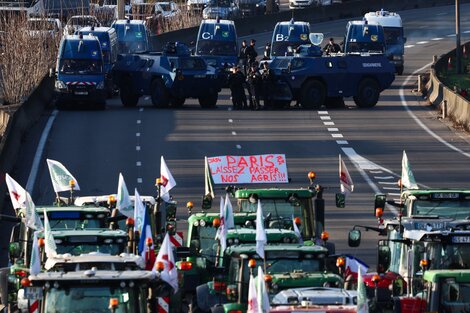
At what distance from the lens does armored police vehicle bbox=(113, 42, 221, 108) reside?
5234 cm

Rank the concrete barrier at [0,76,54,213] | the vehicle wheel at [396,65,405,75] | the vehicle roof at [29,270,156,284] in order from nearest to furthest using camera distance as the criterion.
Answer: the vehicle roof at [29,270,156,284] → the concrete barrier at [0,76,54,213] → the vehicle wheel at [396,65,405,75]

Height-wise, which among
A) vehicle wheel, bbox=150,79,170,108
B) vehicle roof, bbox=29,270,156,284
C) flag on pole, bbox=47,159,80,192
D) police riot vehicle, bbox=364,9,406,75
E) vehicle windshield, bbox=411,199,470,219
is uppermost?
vehicle roof, bbox=29,270,156,284

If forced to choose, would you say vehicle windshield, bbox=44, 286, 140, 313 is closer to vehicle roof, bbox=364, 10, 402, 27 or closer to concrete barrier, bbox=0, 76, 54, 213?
concrete barrier, bbox=0, 76, 54, 213

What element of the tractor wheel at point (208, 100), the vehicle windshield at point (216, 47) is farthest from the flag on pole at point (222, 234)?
the vehicle windshield at point (216, 47)

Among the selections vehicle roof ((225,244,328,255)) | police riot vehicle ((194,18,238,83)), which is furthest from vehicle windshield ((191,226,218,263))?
police riot vehicle ((194,18,238,83))

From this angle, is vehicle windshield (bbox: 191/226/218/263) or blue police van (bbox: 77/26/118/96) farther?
blue police van (bbox: 77/26/118/96)

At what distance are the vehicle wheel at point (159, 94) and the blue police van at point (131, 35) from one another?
14127 millimetres

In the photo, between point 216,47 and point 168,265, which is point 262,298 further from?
point 216,47

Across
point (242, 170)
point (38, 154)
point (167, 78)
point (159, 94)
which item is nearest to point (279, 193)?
point (242, 170)

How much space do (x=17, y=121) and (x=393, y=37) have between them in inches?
1000

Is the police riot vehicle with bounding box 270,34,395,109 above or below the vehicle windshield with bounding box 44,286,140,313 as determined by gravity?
below

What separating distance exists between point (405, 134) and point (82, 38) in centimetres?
1316

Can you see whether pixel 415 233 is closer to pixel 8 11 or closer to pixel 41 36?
pixel 41 36

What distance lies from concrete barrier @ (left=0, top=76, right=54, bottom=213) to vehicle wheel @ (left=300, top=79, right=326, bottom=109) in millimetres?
8383
